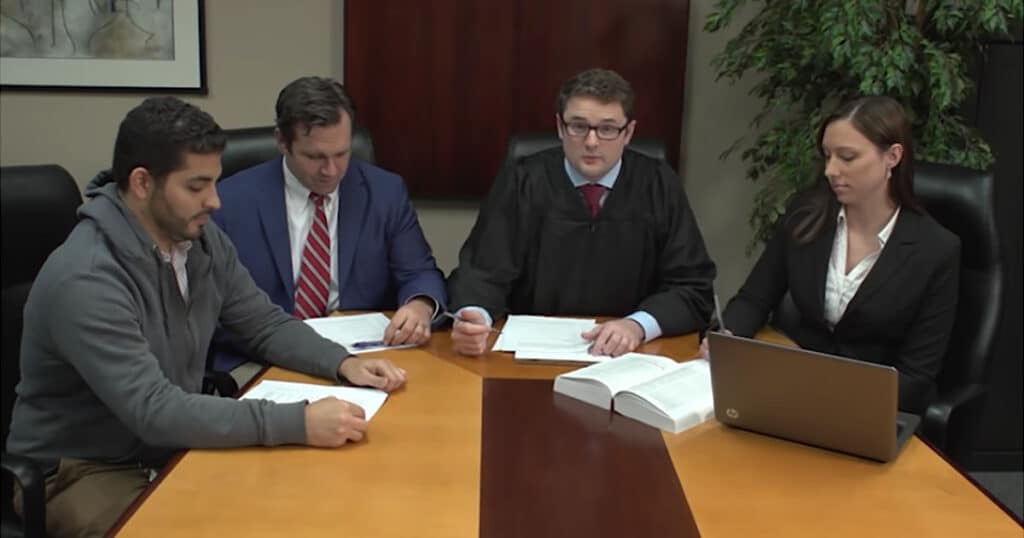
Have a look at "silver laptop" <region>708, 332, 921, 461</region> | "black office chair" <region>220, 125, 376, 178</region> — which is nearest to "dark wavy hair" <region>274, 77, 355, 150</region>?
"black office chair" <region>220, 125, 376, 178</region>

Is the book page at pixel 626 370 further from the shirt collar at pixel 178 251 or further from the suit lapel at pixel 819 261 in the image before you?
the shirt collar at pixel 178 251

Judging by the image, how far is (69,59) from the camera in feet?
11.1

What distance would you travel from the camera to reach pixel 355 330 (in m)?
2.26

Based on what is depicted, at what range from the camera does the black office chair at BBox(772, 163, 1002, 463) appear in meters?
2.29

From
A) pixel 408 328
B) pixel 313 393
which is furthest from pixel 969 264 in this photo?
pixel 313 393

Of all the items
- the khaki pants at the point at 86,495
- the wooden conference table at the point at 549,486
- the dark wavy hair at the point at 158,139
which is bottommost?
the khaki pants at the point at 86,495

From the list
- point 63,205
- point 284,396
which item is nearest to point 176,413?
point 284,396

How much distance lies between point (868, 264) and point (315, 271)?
138cm

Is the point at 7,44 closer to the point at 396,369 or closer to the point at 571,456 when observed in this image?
the point at 396,369

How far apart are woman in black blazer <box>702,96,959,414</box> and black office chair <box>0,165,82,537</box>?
1.67 metres

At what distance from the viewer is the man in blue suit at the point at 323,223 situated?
7.88 feet

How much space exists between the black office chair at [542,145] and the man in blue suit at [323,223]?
36 centimetres

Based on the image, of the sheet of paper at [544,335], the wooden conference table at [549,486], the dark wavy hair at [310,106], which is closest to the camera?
the wooden conference table at [549,486]

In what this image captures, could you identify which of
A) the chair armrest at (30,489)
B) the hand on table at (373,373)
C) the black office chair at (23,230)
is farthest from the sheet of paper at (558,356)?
the black office chair at (23,230)
